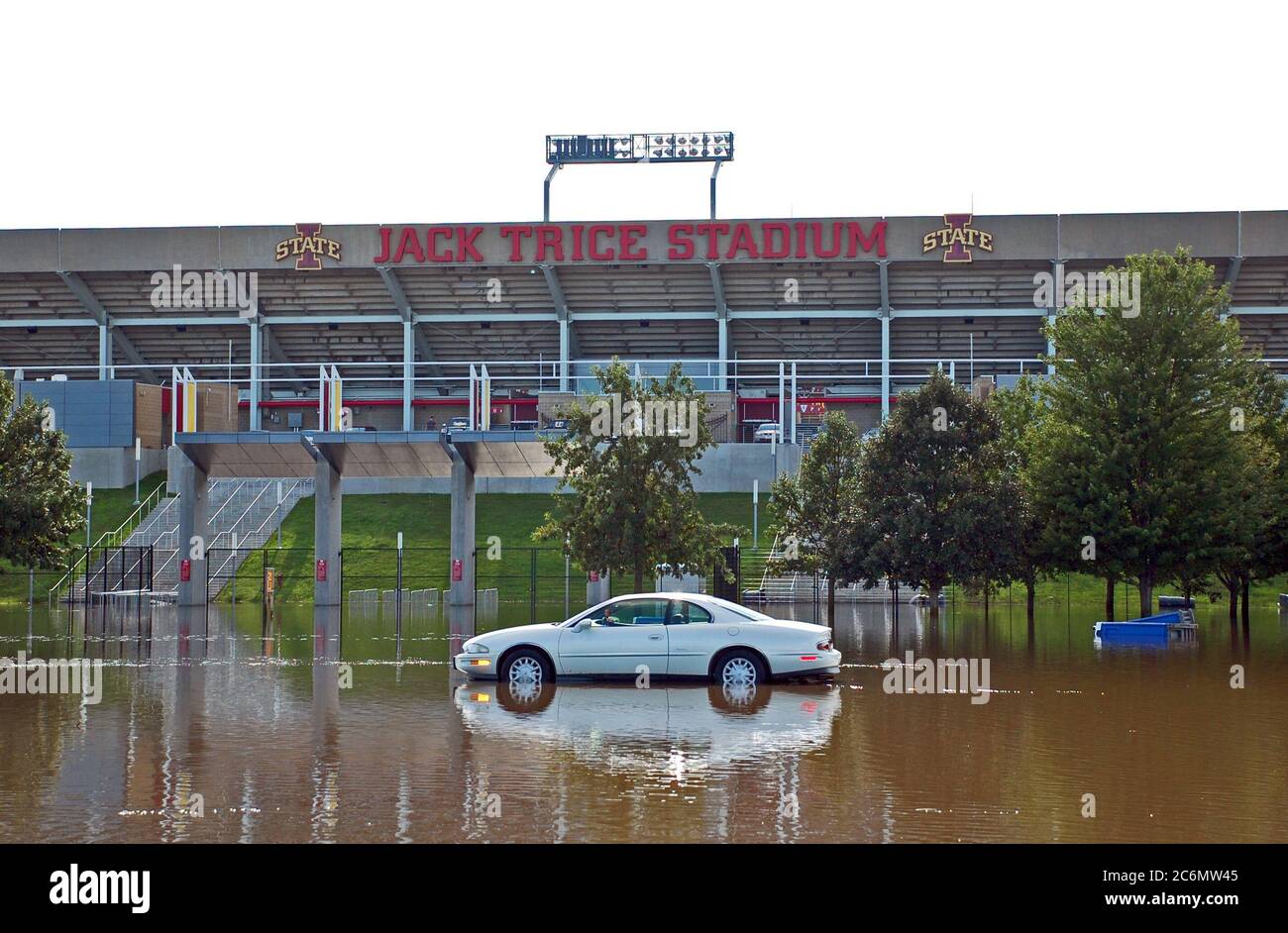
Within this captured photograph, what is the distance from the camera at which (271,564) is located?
4597 cm

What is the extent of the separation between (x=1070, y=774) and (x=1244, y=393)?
23467 millimetres

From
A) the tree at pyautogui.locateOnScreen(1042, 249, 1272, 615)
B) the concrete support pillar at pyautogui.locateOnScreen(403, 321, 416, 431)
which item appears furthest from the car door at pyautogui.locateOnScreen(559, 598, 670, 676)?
the concrete support pillar at pyautogui.locateOnScreen(403, 321, 416, 431)

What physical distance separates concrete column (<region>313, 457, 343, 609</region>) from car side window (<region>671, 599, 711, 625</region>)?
21003 mm

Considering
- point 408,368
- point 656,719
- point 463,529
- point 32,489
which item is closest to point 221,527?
point 408,368

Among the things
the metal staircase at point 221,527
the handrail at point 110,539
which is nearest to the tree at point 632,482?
the handrail at point 110,539

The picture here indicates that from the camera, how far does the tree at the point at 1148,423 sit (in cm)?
2911

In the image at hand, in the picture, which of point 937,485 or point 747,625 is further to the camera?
point 937,485

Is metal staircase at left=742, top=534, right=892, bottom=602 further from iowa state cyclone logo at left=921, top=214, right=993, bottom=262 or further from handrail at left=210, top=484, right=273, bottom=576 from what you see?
iowa state cyclone logo at left=921, top=214, right=993, bottom=262

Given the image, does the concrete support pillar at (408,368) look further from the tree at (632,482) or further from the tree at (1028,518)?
the tree at (1028,518)

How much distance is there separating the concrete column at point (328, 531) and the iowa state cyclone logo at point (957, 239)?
3076 cm

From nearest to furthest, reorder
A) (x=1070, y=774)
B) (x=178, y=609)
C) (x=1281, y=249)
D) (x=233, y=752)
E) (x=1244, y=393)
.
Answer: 1. (x=1070, y=774)
2. (x=233, y=752)
3. (x=1244, y=393)
4. (x=178, y=609)
5. (x=1281, y=249)
